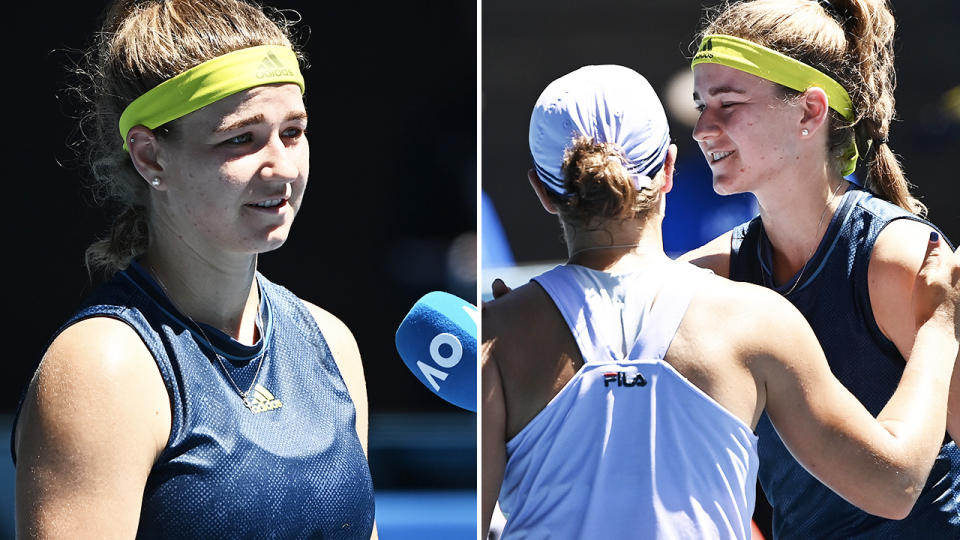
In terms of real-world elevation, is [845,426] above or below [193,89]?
below

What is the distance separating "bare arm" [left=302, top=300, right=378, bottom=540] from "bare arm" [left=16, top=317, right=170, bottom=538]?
428 mm

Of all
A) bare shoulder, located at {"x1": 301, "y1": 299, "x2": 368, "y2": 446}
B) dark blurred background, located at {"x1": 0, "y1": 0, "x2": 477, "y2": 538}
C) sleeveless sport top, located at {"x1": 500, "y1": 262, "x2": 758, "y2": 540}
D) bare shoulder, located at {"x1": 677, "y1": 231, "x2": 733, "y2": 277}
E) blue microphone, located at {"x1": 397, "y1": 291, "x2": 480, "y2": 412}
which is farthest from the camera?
dark blurred background, located at {"x1": 0, "y1": 0, "x2": 477, "y2": 538}

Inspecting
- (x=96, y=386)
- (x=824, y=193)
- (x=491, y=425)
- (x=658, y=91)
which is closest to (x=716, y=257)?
(x=824, y=193)

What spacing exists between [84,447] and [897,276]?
1.32 m

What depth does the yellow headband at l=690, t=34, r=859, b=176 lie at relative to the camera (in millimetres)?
1870

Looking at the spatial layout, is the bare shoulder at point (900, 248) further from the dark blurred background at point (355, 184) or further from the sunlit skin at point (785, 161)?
the dark blurred background at point (355, 184)

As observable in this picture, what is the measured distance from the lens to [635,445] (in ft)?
4.50

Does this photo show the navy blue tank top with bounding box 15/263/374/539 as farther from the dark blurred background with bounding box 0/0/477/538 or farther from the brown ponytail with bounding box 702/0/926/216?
the dark blurred background with bounding box 0/0/477/538

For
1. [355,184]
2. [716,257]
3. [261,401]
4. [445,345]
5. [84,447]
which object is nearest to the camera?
[84,447]

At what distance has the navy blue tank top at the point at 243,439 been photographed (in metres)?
1.34

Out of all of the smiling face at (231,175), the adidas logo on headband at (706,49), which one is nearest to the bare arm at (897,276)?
the adidas logo on headband at (706,49)

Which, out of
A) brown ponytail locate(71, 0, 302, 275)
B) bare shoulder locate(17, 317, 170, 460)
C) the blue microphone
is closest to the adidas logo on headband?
the blue microphone

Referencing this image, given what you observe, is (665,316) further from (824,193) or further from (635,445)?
(824,193)

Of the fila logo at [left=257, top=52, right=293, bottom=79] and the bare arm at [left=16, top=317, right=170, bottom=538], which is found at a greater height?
the fila logo at [left=257, top=52, right=293, bottom=79]
